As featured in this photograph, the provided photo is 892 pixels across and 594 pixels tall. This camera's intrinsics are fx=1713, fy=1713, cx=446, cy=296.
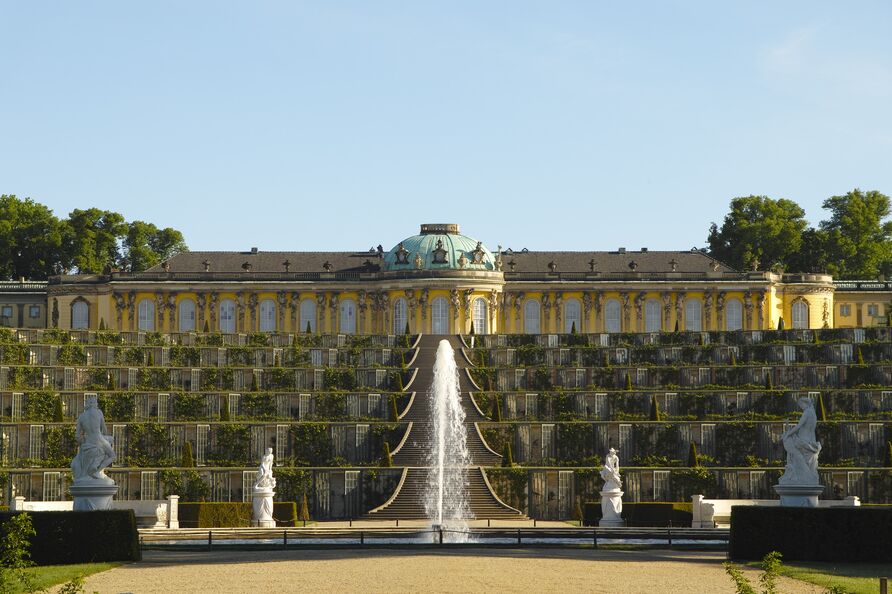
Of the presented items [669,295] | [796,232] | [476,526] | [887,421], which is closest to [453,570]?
[476,526]

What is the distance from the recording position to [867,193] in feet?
421

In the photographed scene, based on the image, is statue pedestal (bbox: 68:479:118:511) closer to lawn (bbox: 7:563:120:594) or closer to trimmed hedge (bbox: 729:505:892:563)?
lawn (bbox: 7:563:120:594)

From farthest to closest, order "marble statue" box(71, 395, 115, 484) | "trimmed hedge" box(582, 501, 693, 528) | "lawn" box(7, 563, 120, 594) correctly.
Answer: "trimmed hedge" box(582, 501, 693, 528) < "marble statue" box(71, 395, 115, 484) < "lawn" box(7, 563, 120, 594)

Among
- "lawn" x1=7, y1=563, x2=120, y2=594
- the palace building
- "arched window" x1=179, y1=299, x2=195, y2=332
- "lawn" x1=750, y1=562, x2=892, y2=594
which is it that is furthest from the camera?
"arched window" x1=179, y1=299, x2=195, y2=332

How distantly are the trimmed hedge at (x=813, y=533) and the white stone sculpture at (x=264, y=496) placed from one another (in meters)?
19.8

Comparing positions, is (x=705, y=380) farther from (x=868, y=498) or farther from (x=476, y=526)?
(x=476, y=526)

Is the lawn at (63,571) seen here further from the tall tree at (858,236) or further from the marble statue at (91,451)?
the tall tree at (858,236)

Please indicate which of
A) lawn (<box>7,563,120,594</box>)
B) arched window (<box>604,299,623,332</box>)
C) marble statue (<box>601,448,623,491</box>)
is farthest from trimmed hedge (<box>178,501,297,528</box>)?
arched window (<box>604,299,623,332</box>)

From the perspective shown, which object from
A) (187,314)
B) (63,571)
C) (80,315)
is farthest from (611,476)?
(80,315)

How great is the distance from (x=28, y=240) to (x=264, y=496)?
72.4m

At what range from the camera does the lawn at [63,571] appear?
3680 cm

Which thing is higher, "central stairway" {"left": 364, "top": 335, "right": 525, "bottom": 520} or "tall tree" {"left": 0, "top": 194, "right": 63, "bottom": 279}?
"tall tree" {"left": 0, "top": 194, "right": 63, "bottom": 279}

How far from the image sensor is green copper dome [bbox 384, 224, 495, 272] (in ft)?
367

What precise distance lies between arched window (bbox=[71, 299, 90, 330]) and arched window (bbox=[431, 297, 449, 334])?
2346 cm
